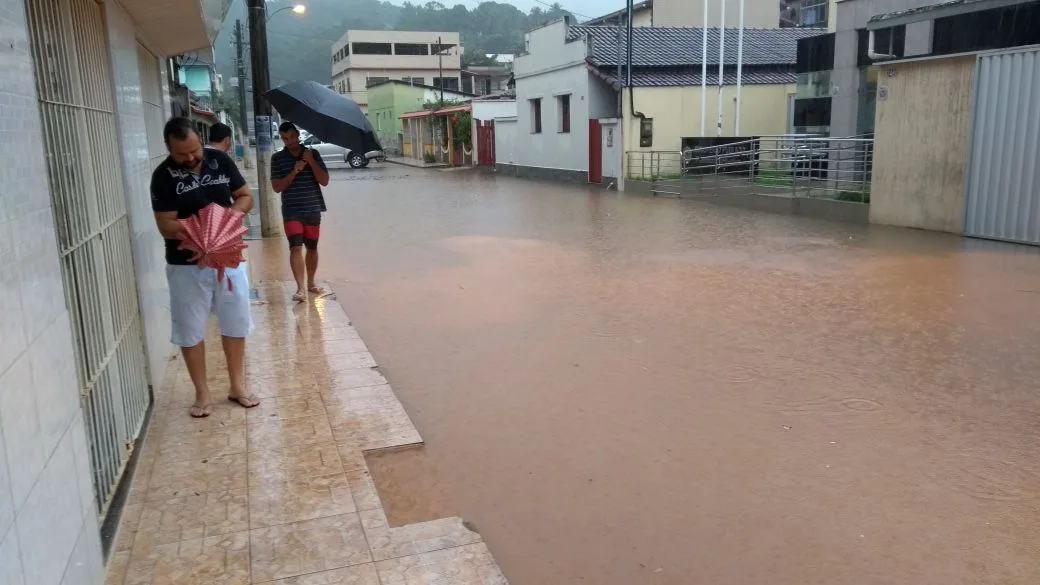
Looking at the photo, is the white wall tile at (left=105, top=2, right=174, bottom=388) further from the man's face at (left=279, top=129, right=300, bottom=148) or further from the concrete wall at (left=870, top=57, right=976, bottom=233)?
the concrete wall at (left=870, top=57, right=976, bottom=233)

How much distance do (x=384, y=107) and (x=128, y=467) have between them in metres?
48.8

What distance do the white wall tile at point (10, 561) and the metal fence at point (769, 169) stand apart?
12.7 metres

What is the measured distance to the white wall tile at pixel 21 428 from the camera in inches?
73.9

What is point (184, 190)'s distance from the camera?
4.32m

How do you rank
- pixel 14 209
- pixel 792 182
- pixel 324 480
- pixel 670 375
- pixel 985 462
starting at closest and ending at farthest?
pixel 14 209 → pixel 324 480 → pixel 985 462 → pixel 670 375 → pixel 792 182

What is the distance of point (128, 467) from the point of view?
3.87 meters

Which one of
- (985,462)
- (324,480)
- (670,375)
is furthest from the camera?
(670,375)

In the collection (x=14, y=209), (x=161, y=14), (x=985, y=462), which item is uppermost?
(x=161, y=14)

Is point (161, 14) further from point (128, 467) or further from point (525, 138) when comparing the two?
point (525, 138)

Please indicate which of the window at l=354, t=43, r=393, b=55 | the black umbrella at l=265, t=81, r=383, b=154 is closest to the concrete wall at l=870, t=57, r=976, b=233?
the black umbrella at l=265, t=81, r=383, b=154

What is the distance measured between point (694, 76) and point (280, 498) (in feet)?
70.3

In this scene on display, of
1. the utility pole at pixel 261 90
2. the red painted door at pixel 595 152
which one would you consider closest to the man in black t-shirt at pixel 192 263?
the utility pole at pixel 261 90

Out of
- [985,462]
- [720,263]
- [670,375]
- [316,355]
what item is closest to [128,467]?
[316,355]

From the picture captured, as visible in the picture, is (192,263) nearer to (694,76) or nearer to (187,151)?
(187,151)
